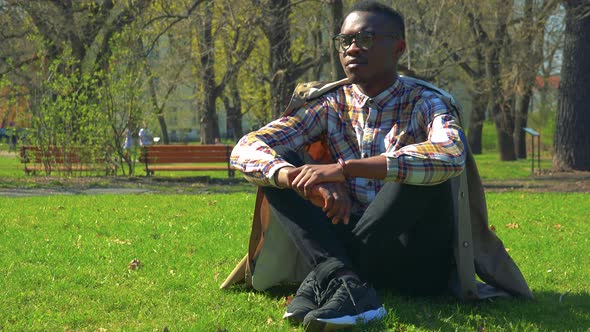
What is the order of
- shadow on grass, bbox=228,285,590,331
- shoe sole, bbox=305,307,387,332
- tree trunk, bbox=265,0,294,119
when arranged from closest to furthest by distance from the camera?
1. shoe sole, bbox=305,307,387,332
2. shadow on grass, bbox=228,285,590,331
3. tree trunk, bbox=265,0,294,119

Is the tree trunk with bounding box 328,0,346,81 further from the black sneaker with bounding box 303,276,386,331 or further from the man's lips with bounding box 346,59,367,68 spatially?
the black sneaker with bounding box 303,276,386,331

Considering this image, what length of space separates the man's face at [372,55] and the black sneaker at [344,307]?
109cm

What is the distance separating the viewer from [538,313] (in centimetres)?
413

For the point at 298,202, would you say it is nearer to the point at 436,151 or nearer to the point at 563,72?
the point at 436,151

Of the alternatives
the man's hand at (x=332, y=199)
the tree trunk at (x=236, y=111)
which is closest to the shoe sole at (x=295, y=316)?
the man's hand at (x=332, y=199)

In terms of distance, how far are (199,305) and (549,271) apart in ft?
8.11

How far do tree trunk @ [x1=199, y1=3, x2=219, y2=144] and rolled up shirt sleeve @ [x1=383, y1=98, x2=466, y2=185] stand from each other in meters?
14.9

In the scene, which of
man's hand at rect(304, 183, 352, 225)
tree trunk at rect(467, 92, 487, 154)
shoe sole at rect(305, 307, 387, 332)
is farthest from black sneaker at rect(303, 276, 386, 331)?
tree trunk at rect(467, 92, 487, 154)

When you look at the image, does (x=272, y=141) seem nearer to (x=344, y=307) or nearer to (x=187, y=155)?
(x=344, y=307)

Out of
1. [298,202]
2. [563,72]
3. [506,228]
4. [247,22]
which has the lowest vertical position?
[506,228]

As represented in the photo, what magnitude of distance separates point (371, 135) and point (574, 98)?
1387 centimetres

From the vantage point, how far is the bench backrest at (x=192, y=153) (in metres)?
18.3

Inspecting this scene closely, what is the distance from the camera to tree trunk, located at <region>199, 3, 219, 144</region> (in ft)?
66.5

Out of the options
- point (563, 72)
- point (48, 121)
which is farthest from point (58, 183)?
point (563, 72)
